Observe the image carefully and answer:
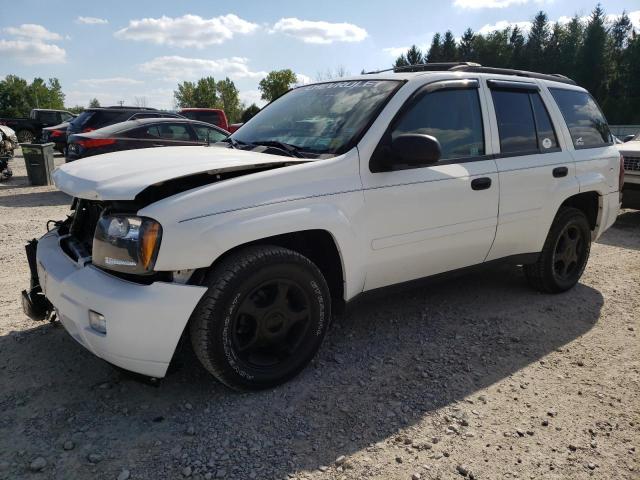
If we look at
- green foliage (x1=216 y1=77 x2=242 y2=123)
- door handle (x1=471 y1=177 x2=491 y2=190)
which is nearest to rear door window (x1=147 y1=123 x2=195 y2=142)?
door handle (x1=471 y1=177 x2=491 y2=190)

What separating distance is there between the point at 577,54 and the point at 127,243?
74.1 metres

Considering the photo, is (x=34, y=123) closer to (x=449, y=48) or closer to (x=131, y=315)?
(x=131, y=315)

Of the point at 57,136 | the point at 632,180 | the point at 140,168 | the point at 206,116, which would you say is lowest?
the point at 632,180

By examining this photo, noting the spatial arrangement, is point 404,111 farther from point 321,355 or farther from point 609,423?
point 609,423

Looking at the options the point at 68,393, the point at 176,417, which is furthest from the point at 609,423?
the point at 68,393

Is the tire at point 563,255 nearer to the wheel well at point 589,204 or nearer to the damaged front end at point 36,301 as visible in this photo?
the wheel well at point 589,204

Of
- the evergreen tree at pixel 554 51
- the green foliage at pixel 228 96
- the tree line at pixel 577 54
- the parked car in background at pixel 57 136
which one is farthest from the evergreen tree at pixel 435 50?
the parked car in background at pixel 57 136

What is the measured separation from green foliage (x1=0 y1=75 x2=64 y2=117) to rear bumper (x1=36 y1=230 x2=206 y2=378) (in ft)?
202

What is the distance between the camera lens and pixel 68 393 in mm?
2816

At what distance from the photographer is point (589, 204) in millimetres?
4734

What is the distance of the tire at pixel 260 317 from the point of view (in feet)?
8.39

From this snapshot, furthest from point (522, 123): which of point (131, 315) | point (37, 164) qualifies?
point (37, 164)

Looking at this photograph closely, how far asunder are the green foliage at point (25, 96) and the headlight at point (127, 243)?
61505 millimetres

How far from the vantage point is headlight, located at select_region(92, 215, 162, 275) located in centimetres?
238
